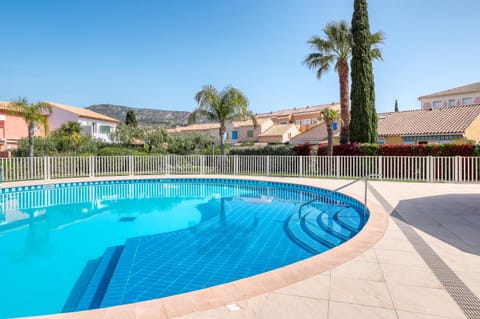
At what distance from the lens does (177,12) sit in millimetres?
14672

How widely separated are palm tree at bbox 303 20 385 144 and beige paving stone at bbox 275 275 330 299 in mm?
17165

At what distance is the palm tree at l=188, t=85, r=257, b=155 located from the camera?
19281 millimetres

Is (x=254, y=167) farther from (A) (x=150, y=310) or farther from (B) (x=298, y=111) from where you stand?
(B) (x=298, y=111)

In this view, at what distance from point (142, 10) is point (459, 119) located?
68.8 feet

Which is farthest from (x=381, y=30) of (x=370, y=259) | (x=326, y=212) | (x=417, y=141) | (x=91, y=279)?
(x=91, y=279)

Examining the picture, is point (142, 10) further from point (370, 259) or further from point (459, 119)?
point (459, 119)

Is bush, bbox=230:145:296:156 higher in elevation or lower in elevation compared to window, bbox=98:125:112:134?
lower

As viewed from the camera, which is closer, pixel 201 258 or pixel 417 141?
pixel 201 258

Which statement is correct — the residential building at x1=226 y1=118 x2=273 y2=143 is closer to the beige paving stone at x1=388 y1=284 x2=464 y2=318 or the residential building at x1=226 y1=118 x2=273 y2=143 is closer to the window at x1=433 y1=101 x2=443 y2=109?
the window at x1=433 y1=101 x2=443 y2=109

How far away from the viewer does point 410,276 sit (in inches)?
131

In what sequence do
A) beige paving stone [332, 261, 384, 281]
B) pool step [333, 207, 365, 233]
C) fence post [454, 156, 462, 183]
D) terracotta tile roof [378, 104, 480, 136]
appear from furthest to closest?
terracotta tile roof [378, 104, 480, 136]
fence post [454, 156, 462, 183]
pool step [333, 207, 365, 233]
beige paving stone [332, 261, 384, 281]

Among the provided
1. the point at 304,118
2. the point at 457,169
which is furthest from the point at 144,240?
the point at 304,118

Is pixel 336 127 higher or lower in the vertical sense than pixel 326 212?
higher

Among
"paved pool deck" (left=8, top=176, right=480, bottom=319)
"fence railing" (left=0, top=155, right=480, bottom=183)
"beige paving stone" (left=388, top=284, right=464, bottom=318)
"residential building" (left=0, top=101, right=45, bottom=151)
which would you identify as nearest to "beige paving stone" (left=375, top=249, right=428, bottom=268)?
"paved pool deck" (left=8, top=176, right=480, bottom=319)
